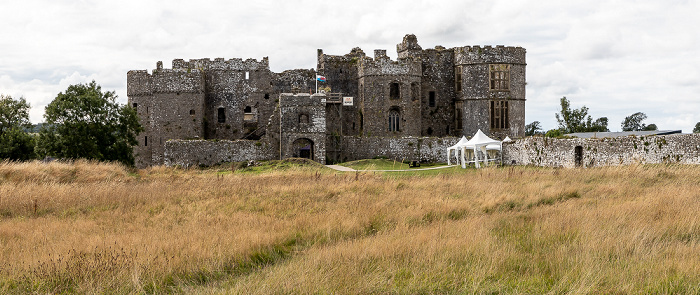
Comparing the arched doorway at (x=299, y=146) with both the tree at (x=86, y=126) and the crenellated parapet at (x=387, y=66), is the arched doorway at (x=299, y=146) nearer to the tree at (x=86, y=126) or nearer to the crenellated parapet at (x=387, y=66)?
the crenellated parapet at (x=387, y=66)

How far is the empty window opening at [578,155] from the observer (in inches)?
1184

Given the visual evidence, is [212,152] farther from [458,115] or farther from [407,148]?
[458,115]

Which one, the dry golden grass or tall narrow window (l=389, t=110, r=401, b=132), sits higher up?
tall narrow window (l=389, t=110, r=401, b=132)

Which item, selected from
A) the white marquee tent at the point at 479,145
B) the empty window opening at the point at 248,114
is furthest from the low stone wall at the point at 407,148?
the empty window opening at the point at 248,114

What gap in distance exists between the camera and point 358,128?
152 feet

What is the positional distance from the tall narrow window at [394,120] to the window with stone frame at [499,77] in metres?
7.09

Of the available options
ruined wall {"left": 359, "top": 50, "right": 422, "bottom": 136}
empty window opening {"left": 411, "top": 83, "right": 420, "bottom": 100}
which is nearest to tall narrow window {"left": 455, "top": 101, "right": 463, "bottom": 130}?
empty window opening {"left": 411, "top": 83, "right": 420, "bottom": 100}

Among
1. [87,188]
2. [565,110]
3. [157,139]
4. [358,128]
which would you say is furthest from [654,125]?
[87,188]

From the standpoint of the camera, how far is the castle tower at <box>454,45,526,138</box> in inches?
1790

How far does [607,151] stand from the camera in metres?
28.2

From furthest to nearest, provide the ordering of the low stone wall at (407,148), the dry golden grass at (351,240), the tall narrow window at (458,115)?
the tall narrow window at (458,115)
the low stone wall at (407,148)
the dry golden grass at (351,240)

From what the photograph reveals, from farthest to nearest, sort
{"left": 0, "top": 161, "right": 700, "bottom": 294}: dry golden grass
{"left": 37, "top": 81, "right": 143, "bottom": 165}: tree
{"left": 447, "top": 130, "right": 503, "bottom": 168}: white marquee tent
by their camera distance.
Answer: {"left": 37, "top": 81, "right": 143, "bottom": 165}: tree
{"left": 447, "top": 130, "right": 503, "bottom": 168}: white marquee tent
{"left": 0, "top": 161, "right": 700, "bottom": 294}: dry golden grass

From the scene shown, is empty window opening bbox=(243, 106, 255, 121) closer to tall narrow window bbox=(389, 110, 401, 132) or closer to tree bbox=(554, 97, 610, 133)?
tall narrow window bbox=(389, 110, 401, 132)

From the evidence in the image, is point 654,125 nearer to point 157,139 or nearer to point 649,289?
point 157,139
